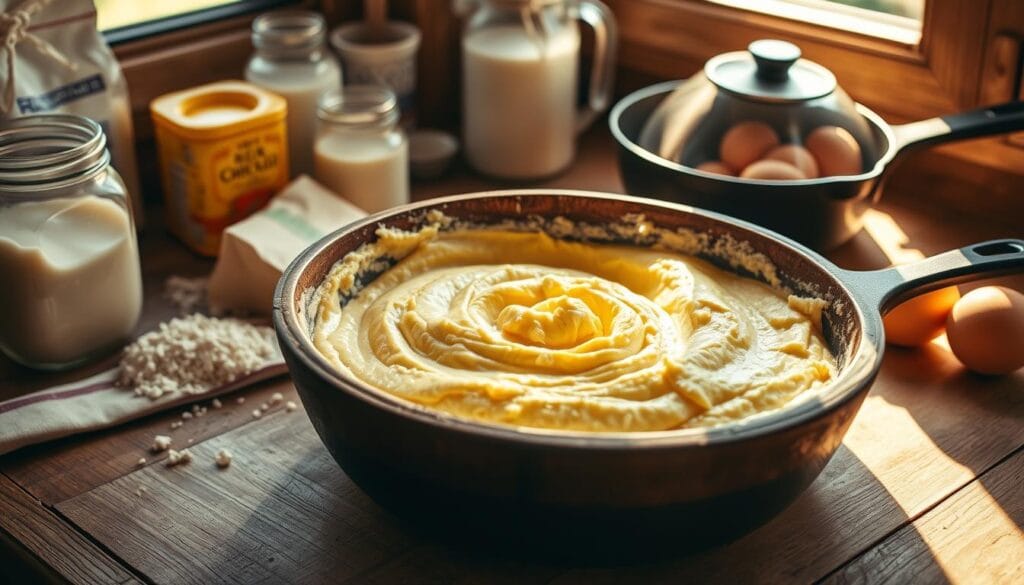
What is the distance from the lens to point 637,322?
1.03 metres

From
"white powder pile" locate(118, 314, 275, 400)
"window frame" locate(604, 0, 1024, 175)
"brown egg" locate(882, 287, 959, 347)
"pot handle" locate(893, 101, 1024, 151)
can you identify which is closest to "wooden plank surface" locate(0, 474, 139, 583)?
"white powder pile" locate(118, 314, 275, 400)

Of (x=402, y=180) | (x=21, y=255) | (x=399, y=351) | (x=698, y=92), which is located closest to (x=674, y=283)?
(x=399, y=351)

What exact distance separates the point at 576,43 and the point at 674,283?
0.69 meters

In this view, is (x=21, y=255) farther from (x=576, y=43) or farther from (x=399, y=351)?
(x=576, y=43)

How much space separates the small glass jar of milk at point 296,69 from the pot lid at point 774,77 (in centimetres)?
55

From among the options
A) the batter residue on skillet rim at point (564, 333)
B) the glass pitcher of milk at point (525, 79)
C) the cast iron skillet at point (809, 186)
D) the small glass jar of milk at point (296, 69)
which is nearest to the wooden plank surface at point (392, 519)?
the batter residue on skillet rim at point (564, 333)

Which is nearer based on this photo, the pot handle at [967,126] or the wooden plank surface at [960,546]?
the wooden plank surface at [960,546]

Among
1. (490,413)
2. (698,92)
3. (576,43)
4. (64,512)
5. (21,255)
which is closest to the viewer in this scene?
(490,413)

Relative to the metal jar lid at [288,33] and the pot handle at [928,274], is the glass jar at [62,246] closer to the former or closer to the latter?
the metal jar lid at [288,33]

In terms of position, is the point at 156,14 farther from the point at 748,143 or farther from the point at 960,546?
the point at 960,546

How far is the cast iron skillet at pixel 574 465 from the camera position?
77cm

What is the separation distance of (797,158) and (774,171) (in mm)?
46

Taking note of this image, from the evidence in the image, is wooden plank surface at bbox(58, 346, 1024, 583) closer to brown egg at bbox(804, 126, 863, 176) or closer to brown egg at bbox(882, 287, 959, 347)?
brown egg at bbox(882, 287, 959, 347)

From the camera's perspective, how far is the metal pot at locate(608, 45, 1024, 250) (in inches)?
50.2
